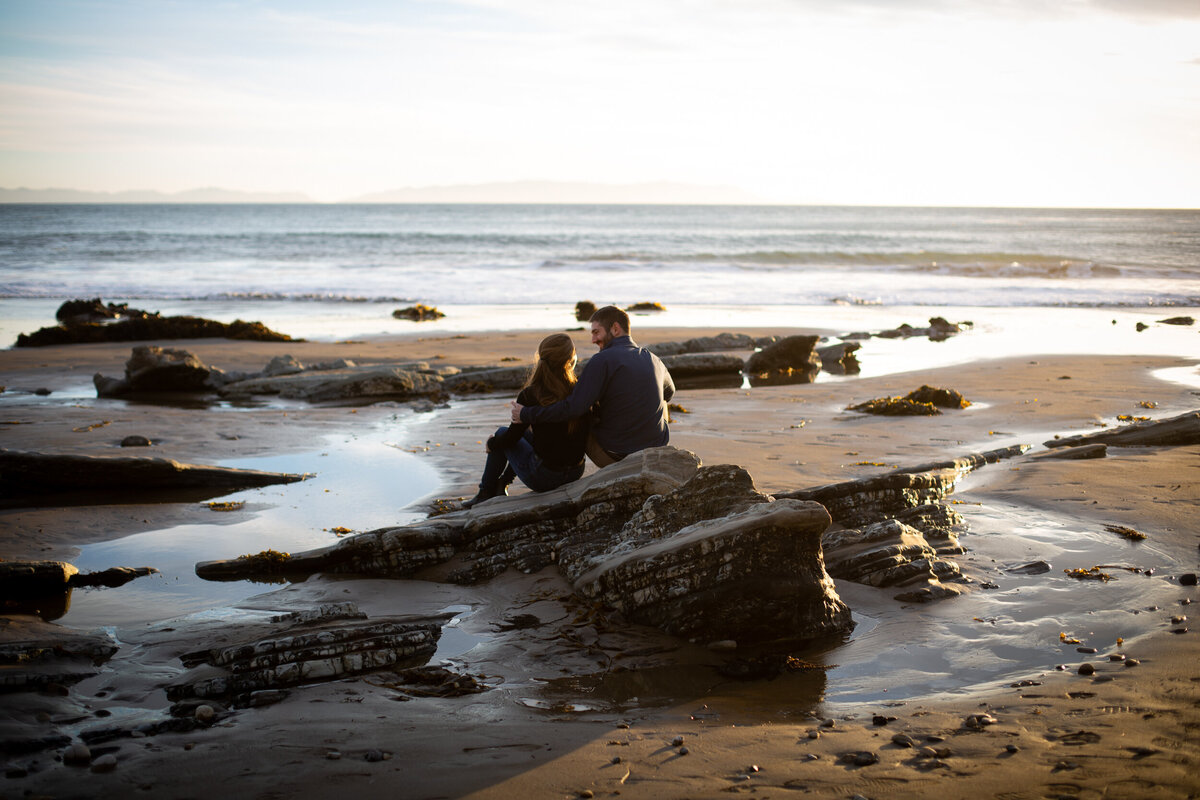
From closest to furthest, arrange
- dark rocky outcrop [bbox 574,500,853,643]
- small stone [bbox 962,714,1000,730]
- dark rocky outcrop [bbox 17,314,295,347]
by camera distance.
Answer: small stone [bbox 962,714,1000,730] → dark rocky outcrop [bbox 574,500,853,643] → dark rocky outcrop [bbox 17,314,295,347]

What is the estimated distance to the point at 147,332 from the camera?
792 inches

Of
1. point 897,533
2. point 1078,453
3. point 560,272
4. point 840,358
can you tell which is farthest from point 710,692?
point 560,272

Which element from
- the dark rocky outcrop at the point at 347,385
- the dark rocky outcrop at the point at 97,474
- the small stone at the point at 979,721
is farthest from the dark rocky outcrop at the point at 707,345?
the small stone at the point at 979,721

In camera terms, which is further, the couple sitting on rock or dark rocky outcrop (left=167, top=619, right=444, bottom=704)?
the couple sitting on rock

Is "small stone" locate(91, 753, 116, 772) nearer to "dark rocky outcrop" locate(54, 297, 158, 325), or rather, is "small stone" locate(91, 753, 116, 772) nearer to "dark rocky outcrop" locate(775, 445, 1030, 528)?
"dark rocky outcrop" locate(775, 445, 1030, 528)

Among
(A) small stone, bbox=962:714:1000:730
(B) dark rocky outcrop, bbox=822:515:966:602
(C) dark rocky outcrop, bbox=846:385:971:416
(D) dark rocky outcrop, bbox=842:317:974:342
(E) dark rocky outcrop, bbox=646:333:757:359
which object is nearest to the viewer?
(A) small stone, bbox=962:714:1000:730

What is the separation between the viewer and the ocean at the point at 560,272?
95.6ft

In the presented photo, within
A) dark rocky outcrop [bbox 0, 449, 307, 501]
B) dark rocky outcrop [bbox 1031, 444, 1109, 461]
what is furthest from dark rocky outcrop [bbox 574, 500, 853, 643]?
dark rocky outcrop [bbox 0, 449, 307, 501]

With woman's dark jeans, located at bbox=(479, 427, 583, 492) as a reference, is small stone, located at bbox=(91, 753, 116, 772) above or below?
below

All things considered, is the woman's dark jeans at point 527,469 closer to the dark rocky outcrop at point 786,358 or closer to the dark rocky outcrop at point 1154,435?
the dark rocky outcrop at point 1154,435

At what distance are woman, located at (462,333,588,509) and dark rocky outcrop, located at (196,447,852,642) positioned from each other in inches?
8.2

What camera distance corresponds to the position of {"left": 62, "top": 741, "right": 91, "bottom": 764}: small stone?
350 cm

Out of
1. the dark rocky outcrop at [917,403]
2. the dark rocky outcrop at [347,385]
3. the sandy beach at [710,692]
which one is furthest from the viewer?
the dark rocky outcrop at [347,385]

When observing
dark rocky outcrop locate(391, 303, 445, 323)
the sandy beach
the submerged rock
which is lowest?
the sandy beach
